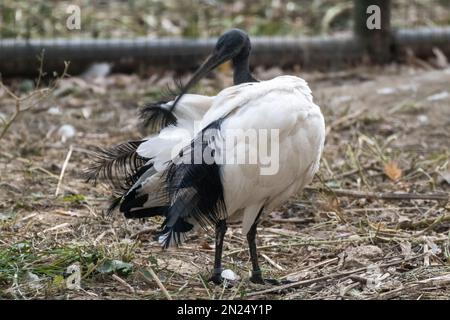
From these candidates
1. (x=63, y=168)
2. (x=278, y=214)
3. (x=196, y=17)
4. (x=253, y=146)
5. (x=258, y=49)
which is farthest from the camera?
(x=196, y=17)

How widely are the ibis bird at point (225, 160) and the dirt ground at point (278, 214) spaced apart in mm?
296

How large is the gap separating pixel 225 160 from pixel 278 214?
147 centimetres

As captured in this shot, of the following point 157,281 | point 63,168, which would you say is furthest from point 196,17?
point 157,281

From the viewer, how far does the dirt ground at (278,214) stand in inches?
179

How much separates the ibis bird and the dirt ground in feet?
0.97

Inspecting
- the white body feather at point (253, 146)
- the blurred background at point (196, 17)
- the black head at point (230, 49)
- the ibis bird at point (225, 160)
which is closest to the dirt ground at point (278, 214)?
the ibis bird at point (225, 160)

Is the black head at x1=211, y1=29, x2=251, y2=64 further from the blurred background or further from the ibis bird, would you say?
the blurred background

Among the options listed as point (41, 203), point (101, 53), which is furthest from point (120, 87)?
point (41, 203)

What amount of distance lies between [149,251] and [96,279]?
0.56 meters

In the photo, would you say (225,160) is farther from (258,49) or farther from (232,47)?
(258,49)

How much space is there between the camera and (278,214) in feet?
19.1

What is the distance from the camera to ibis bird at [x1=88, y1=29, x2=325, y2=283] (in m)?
4.40

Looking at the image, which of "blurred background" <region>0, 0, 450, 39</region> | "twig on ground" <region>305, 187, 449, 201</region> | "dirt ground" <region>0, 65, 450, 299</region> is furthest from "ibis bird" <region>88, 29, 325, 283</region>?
"blurred background" <region>0, 0, 450, 39</region>
